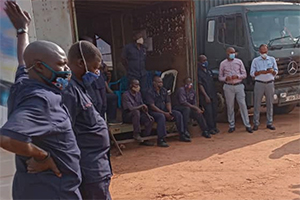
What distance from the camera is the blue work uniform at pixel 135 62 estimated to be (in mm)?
6910

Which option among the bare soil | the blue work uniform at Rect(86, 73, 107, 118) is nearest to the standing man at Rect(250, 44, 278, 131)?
the bare soil

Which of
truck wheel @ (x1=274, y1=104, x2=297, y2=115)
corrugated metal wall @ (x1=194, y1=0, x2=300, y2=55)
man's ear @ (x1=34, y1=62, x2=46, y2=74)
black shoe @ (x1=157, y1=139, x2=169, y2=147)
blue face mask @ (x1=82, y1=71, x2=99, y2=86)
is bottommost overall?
truck wheel @ (x1=274, y1=104, x2=297, y2=115)

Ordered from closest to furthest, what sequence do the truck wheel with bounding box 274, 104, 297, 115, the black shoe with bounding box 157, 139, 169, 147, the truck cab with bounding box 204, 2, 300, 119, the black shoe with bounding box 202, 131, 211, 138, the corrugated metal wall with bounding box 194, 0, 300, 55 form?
the black shoe with bounding box 157, 139, 169, 147 → the black shoe with bounding box 202, 131, 211, 138 → the truck cab with bounding box 204, 2, 300, 119 → the corrugated metal wall with bounding box 194, 0, 300, 55 → the truck wheel with bounding box 274, 104, 297, 115

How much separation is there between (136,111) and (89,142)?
4.01m

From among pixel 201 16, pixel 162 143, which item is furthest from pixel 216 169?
pixel 201 16

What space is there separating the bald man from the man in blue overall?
258 mm

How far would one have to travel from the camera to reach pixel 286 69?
7.68 m

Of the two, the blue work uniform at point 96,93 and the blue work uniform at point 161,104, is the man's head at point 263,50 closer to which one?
the blue work uniform at point 161,104

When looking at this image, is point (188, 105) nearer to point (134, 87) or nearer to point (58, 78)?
point (134, 87)

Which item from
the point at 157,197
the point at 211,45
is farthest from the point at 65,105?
the point at 211,45

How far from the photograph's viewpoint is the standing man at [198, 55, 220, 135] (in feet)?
23.9

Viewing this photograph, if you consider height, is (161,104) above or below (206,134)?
above

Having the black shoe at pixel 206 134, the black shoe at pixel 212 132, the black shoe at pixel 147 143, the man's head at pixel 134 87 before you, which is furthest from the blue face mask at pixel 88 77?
the black shoe at pixel 212 132

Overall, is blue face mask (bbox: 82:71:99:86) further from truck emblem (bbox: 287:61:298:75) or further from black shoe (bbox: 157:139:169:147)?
truck emblem (bbox: 287:61:298:75)
